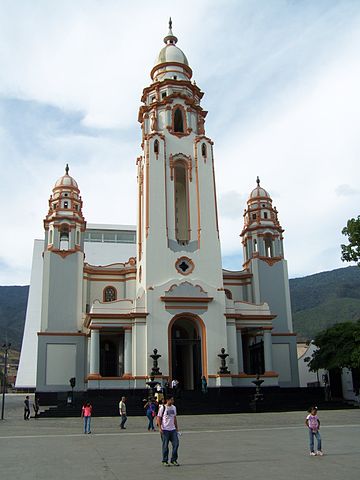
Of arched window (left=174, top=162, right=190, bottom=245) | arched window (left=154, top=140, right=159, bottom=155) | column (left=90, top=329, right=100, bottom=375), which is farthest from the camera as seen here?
arched window (left=174, top=162, right=190, bottom=245)

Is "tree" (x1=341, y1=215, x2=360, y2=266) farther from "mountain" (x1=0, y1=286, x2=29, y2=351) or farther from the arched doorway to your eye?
"mountain" (x1=0, y1=286, x2=29, y2=351)

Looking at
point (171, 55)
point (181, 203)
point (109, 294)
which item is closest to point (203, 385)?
point (109, 294)

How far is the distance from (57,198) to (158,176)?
8.50 meters

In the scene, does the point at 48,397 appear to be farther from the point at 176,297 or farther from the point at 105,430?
the point at 105,430

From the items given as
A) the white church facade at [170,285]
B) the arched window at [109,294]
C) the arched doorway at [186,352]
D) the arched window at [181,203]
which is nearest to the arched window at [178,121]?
the white church facade at [170,285]

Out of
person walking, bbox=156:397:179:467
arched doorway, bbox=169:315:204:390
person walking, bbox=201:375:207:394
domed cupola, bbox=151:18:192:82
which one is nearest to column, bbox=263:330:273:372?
arched doorway, bbox=169:315:204:390

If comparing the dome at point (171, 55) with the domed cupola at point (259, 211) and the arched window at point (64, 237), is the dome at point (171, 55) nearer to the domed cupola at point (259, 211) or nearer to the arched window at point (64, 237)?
the domed cupola at point (259, 211)

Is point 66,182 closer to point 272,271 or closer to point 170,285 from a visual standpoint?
point 170,285

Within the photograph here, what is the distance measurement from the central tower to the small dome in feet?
0.26

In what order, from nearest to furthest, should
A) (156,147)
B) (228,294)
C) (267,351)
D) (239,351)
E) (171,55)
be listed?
(267,351), (239,351), (156,147), (228,294), (171,55)

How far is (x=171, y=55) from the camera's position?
44625mm

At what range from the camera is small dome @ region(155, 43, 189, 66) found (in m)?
44.5

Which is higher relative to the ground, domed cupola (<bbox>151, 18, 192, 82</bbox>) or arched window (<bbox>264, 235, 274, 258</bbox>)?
domed cupola (<bbox>151, 18, 192, 82</bbox>)

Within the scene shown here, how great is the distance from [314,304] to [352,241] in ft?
344
